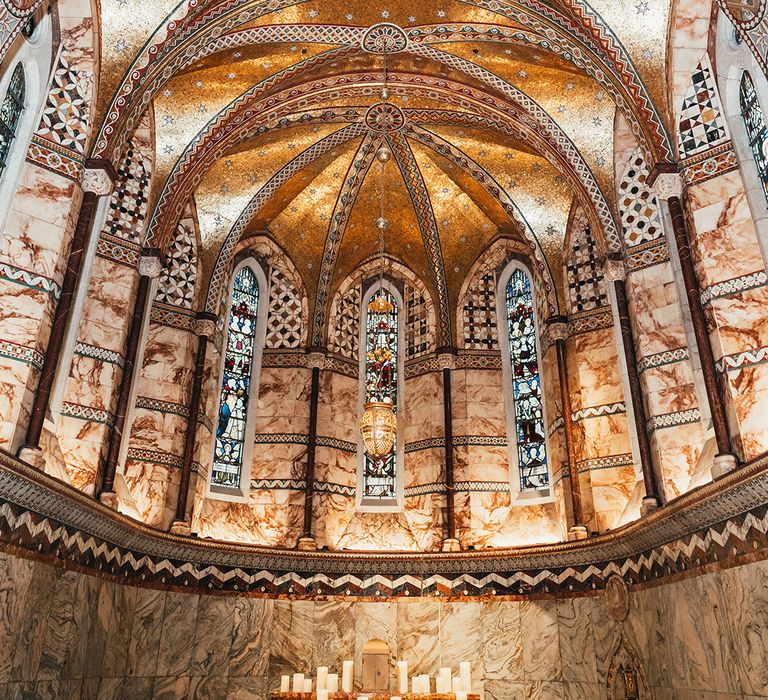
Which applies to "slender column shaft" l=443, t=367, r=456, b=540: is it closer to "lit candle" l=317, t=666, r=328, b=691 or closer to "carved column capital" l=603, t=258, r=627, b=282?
"carved column capital" l=603, t=258, r=627, b=282

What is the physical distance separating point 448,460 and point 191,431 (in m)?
5.16

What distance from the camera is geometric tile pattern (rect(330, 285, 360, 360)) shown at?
16.3 m

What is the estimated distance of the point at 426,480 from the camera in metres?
15.0

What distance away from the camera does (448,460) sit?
585 inches

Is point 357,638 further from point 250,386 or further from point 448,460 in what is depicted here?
point 250,386

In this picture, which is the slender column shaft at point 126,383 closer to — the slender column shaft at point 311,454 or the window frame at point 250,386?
the window frame at point 250,386

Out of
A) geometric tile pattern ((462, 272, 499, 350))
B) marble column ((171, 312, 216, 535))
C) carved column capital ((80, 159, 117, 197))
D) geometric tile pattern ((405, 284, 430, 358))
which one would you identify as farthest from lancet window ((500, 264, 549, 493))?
carved column capital ((80, 159, 117, 197))

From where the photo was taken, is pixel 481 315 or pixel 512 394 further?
pixel 481 315

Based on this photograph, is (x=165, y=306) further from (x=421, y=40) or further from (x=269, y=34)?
(x=421, y=40)

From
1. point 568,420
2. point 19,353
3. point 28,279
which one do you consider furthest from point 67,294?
point 568,420

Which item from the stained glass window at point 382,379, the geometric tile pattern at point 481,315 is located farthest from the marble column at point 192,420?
the geometric tile pattern at point 481,315

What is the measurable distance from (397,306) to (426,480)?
4.41m

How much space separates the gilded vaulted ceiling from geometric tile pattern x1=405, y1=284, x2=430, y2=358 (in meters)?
A: 0.58

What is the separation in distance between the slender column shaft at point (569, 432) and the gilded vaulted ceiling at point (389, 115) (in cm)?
173
